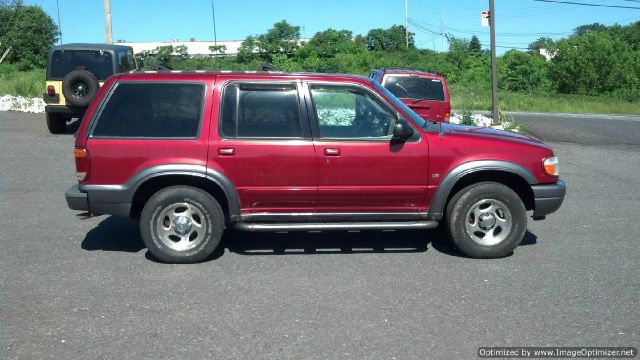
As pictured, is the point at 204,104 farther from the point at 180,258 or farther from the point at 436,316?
the point at 436,316

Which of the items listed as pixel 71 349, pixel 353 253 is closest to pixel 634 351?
pixel 353 253

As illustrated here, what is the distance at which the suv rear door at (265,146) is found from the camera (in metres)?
5.93

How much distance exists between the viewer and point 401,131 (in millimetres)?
5863

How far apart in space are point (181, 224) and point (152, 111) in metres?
1.11

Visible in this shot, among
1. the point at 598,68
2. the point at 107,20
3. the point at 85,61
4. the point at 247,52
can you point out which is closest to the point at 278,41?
the point at 247,52

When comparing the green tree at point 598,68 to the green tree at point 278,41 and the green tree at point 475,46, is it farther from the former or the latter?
the green tree at point 278,41

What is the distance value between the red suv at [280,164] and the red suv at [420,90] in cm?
704

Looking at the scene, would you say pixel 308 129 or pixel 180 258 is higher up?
pixel 308 129

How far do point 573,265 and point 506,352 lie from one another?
2.20m

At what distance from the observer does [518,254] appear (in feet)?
21.1

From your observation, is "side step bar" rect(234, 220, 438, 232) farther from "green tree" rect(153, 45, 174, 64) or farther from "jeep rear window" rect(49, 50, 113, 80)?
"jeep rear window" rect(49, 50, 113, 80)

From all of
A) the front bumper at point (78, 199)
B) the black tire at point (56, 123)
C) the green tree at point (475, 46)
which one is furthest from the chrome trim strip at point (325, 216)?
the green tree at point (475, 46)

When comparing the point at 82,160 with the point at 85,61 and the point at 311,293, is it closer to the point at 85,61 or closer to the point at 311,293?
the point at 311,293

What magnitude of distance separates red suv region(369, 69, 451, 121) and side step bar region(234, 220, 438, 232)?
7.28 metres
